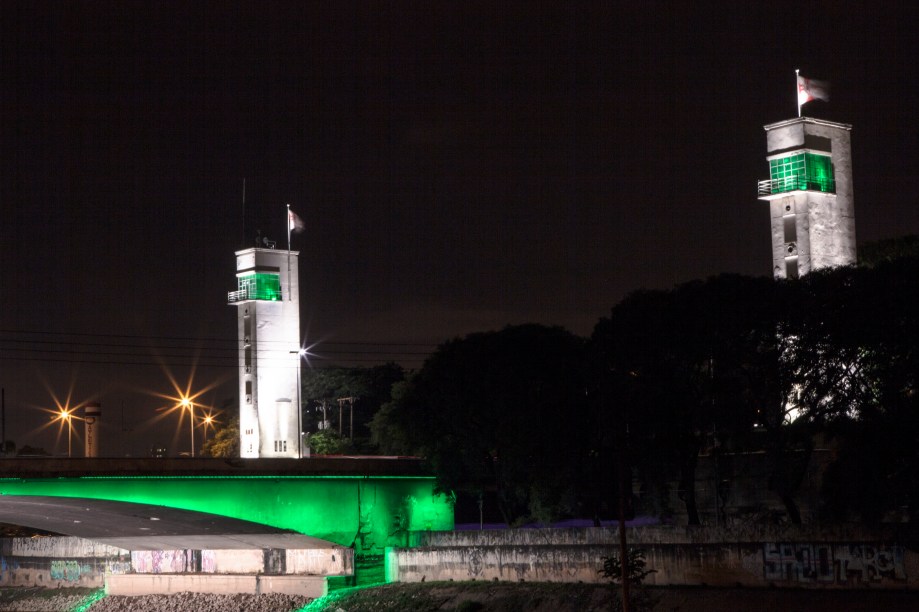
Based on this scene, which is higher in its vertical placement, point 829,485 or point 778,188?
point 778,188

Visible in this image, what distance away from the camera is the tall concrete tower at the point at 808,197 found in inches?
3989

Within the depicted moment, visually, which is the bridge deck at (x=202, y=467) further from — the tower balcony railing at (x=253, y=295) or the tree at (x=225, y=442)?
the tree at (x=225, y=442)

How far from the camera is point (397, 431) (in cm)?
10038

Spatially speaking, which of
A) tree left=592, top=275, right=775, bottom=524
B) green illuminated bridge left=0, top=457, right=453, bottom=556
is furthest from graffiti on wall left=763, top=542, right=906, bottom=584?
green illuminated bridge left=0, top=457, right=453, bottom=556

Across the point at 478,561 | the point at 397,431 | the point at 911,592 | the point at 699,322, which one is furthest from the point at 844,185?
the point at 911,592

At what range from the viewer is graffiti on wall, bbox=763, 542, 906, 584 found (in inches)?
2167

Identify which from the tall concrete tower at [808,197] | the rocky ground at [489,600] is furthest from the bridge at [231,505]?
the tall concrete tower at [808,197]

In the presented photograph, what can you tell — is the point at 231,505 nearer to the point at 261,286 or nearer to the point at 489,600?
the point at 489,600

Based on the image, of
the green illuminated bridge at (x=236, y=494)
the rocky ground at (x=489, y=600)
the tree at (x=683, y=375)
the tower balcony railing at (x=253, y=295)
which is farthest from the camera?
the tower balcony railing at (x=253, y=295)

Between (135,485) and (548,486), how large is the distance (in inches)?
975

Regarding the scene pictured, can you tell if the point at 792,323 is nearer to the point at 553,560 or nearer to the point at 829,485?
the point at 829,485

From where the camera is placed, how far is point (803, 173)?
334 ft

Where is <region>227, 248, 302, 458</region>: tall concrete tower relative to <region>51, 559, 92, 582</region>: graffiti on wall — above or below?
above

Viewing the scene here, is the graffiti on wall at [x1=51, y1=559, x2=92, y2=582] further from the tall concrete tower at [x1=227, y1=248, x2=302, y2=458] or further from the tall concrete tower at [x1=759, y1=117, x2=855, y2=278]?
the tall concrete tower at [x1=759, y1=117, x2=855, y2=278]
